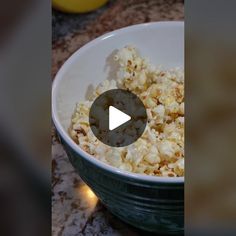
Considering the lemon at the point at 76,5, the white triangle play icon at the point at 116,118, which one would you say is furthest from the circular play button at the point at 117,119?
the lemon at the point at 76,5

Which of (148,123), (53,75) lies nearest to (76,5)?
(53,75)

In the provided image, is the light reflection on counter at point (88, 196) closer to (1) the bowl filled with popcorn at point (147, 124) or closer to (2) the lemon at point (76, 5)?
(1) the bowl filled with popcorn at point (147, 124)

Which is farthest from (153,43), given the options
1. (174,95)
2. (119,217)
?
(119,217)

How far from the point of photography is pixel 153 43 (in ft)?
1.70

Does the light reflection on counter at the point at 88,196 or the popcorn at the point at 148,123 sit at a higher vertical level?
the popcorn at the point at 148,123

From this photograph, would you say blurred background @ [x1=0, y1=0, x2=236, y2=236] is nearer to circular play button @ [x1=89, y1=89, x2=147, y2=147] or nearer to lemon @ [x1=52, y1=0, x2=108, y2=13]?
circular play button @ [x1=89, y1=89, x2=147, y2=147]

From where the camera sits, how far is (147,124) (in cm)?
43

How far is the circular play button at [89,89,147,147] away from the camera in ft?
1.34

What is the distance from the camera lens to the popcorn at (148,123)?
397 mm

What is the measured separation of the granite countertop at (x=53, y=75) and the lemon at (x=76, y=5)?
0.02 metres

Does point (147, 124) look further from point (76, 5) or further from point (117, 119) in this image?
point (76, 5)

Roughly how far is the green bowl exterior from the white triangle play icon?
47 millimetres
